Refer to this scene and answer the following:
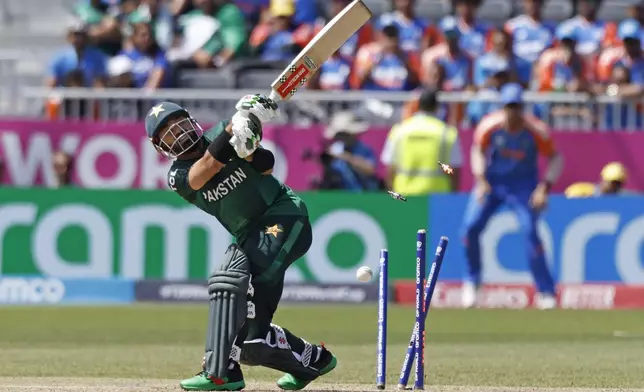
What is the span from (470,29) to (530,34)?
2.42ft

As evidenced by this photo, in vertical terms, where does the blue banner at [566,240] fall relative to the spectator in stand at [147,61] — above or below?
below

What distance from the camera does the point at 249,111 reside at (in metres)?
7.13

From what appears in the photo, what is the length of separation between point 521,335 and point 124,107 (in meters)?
6.58

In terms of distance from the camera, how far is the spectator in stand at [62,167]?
1664cm

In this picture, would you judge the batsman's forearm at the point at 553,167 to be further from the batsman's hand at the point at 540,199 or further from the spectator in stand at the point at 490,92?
the spectator in stand at the point at 490,92

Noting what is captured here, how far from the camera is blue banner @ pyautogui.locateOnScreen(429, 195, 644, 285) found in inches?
618

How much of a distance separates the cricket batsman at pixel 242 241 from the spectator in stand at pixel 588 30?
10.6 metres

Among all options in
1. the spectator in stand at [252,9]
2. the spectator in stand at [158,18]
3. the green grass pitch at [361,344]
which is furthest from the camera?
the spectator in stand at [252,9]

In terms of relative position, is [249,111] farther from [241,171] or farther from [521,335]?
[521,335]

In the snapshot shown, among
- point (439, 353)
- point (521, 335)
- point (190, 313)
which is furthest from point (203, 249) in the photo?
point (439, 353)

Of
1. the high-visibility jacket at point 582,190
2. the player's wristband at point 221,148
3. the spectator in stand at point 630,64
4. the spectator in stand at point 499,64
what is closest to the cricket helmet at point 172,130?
the player's wristband at point 221,148

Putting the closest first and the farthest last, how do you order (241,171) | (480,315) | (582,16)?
1. (241,171)
2. (480,315)
3. (582,16)

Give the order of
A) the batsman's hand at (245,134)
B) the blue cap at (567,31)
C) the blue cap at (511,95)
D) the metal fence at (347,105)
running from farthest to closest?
the blue cap at (567,31), the metal fence at (347,105), the blue cap at (511,95), the batsman's hand at (245,134)

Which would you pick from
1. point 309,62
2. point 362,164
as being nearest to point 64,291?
point 362,164
